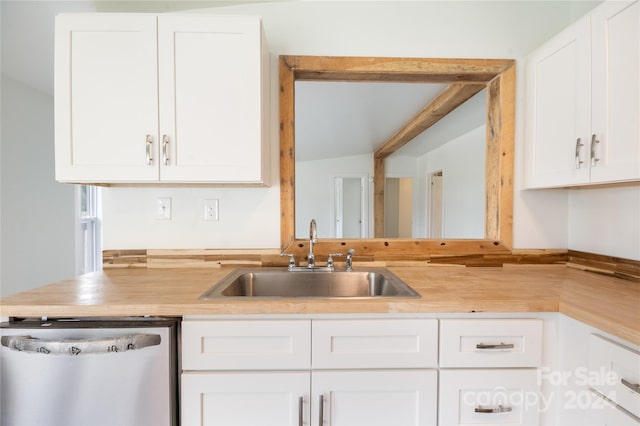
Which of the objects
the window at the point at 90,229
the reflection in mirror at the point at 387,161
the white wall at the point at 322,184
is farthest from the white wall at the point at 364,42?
the white wall at the point at 322,184

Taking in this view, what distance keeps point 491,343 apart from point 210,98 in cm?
145

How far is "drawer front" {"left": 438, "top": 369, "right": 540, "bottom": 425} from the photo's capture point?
3.41 ft

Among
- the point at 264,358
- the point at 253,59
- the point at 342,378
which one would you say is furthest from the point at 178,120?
the point at 342,378

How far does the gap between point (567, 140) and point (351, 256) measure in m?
1.10

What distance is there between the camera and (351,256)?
1597mm

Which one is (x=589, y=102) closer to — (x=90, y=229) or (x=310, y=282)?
(x=310, y=282)

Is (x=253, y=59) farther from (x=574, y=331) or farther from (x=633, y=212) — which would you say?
(x=633, y=212)

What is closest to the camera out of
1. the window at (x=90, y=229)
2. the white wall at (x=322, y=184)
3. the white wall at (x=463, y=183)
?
the window at (x=90, y=229)

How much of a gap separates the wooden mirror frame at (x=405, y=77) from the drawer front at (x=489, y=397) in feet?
2.25

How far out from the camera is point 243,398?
1.02 m

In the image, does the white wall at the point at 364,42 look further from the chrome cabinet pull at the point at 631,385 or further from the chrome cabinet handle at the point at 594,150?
the chrome cabinet pull at the point at 631,385

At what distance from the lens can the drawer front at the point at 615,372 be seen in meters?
0.79

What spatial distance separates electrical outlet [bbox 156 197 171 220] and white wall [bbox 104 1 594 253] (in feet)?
0.14

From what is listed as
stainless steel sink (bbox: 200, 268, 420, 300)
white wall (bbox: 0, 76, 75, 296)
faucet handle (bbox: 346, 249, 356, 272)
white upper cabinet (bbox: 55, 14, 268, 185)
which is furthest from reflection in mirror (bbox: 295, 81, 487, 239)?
white wall (bbox: 0, 76, 75, 296)
